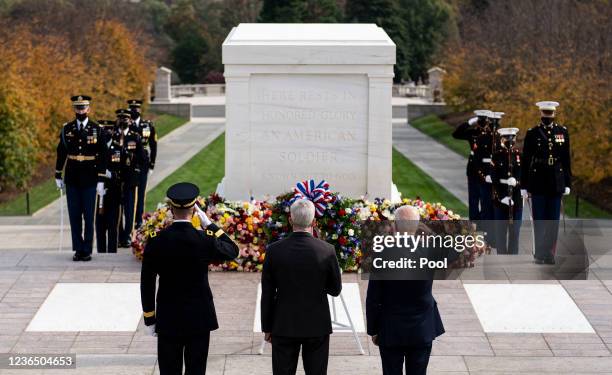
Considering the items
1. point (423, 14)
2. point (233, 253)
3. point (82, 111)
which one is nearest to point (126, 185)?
point (82, 111)

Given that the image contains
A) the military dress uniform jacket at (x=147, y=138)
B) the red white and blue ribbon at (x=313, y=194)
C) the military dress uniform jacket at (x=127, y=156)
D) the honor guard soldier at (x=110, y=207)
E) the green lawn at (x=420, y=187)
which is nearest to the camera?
the red white and blue ribbon at (x=313, y=194)

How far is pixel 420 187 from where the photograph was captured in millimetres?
20547

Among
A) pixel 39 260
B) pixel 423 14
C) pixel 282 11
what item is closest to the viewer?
pixel 39 260

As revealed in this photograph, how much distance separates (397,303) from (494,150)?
604 cm

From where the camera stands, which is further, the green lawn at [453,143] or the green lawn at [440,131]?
the green lawn at [440,131]

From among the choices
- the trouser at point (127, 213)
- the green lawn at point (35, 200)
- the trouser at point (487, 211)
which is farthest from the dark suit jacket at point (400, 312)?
the green lawn at point (35, 200)

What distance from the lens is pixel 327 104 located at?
1193 cm

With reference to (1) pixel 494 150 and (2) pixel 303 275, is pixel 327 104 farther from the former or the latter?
(2) pixel 303 275

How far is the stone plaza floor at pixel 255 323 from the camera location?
8.52m

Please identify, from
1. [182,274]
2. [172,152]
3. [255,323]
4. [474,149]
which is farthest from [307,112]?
[172,152]

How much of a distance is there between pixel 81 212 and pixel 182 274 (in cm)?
525

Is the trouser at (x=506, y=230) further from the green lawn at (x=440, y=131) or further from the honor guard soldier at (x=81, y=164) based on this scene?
the green lawn at (x=440, y=131)

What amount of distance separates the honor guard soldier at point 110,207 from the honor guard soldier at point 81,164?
0.57 m

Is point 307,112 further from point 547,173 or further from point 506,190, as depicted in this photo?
point 547,173
